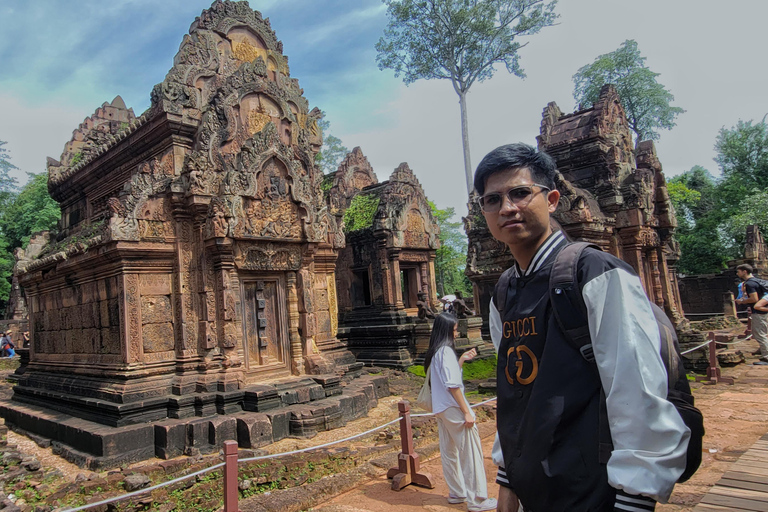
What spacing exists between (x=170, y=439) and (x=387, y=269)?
32.9 ft

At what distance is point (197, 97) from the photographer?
9.27 metres

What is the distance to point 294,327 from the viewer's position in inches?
Answer: 364

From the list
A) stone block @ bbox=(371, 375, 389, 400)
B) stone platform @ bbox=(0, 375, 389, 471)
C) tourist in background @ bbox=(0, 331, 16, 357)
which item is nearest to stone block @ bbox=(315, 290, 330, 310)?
stone block @ bbox=(371, 375, 389, 400)

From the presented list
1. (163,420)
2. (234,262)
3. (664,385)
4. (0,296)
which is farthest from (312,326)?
(0,296)

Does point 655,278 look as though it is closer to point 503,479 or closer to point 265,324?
point 265,324

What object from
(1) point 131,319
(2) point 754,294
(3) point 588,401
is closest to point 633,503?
(3) point 588,401

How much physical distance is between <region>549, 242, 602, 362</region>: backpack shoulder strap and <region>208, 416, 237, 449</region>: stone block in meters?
6.63

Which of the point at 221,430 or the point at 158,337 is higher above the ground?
the point at 158,337

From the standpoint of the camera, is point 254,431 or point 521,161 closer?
point 521,161

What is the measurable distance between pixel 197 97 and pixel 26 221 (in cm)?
2872

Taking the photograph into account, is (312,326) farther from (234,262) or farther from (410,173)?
(410,173)

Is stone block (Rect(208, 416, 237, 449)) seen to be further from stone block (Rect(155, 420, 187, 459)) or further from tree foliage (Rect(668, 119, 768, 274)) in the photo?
tree foliage (Rect(668, 119, 768, 274))

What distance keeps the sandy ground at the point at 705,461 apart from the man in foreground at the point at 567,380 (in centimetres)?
313

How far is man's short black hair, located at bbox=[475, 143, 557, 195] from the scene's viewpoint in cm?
197
